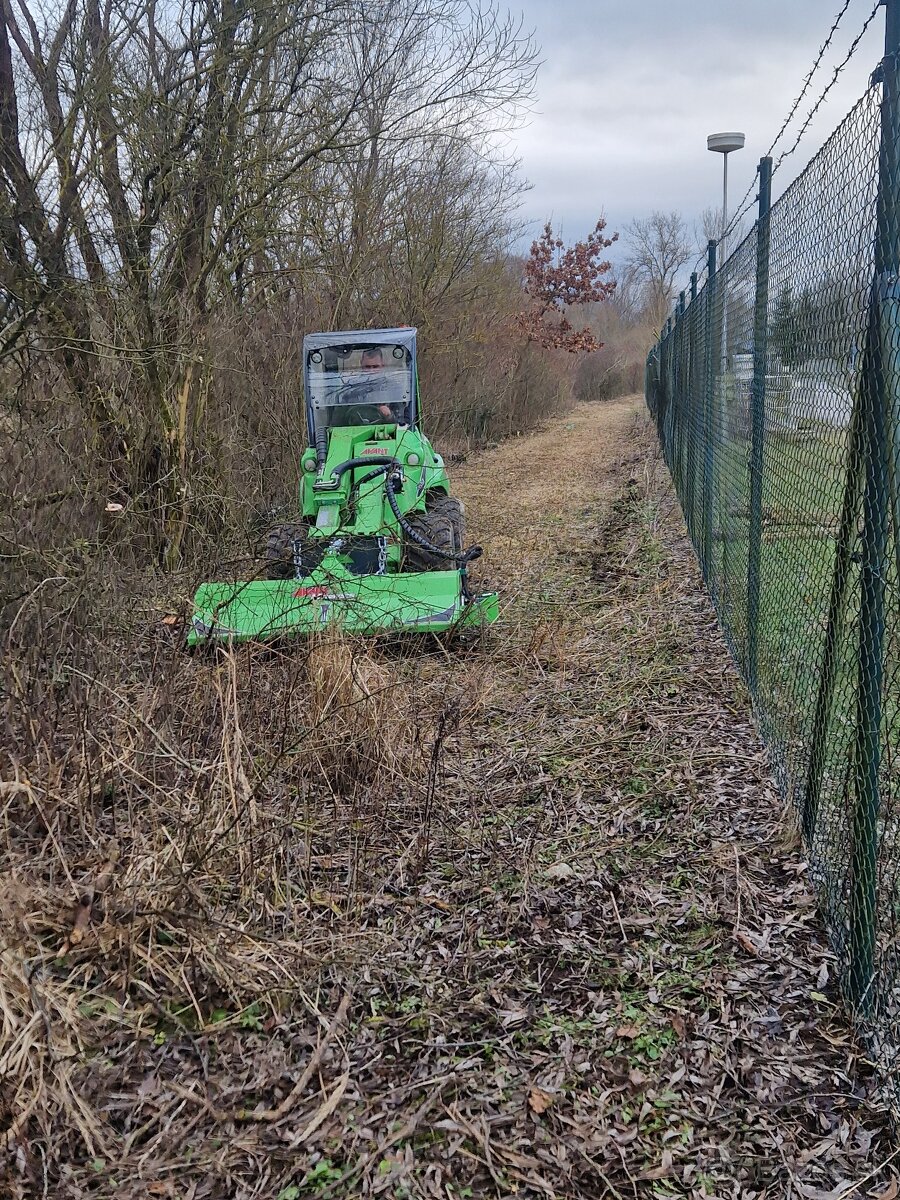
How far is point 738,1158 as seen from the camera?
233 centimetres

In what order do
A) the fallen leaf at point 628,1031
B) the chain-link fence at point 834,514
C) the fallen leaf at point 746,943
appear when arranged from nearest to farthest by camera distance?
the chain-link fence at point 834,514, the fallen leaf at point 628,1031, the fallen leaf at point 746,943

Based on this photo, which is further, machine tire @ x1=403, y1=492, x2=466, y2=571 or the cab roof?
the cab roof

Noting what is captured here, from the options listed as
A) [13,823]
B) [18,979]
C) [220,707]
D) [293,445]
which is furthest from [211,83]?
[18,979]

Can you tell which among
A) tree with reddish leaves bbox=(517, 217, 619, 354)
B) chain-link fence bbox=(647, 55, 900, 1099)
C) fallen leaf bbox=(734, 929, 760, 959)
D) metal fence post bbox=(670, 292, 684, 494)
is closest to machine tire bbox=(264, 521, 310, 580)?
chain-link fence bbox=(647, 55, 900, 1099)

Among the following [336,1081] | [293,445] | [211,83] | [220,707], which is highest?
[211,83]

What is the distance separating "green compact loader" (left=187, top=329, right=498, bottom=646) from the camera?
5715 millimetres

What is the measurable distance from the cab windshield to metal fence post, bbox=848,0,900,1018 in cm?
622

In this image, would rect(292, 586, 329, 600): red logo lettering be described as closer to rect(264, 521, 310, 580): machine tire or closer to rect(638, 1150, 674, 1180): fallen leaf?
rect(264, 521, 310, 580): machine tire

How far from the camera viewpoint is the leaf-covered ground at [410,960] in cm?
240

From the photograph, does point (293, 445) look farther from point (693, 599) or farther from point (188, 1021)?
point (188, 1021)

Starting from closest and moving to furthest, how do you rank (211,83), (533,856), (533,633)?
1. (533,856)
2. (533,633)
3. (211,83)

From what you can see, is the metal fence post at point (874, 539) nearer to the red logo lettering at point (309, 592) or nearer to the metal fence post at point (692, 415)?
the red logo lettering at point (309, 592)

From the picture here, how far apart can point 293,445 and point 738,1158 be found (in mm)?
10380

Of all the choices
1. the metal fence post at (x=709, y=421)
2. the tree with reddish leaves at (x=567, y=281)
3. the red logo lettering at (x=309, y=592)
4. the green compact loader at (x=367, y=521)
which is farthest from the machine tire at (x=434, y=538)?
the tree with reddish leaves at (x=567, y=281)
